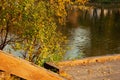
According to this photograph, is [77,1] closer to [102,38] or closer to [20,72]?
[20,72]

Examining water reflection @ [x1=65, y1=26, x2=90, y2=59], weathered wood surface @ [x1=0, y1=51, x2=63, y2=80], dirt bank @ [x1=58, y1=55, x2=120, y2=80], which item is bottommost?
water reflection @ [x1=65, y1=26, x2=90, y2=59]

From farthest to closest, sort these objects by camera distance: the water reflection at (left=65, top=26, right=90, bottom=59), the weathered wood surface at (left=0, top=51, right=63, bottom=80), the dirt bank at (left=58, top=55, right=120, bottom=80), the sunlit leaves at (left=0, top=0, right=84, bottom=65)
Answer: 1. the water reflection at (left=65, top=26, right=90, bottom=59)
2. the sunlit leaves at (left=0, top=0, right=84, bottom=65)
3. the dirt bank at (left=58, top=55, right=120, bottom=80)
4. the weathered wood surface at (left=0, top=51, right=63, bottom=80)

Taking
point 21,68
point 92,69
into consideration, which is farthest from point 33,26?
point 21,68

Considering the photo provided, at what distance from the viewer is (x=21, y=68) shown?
3113 mm

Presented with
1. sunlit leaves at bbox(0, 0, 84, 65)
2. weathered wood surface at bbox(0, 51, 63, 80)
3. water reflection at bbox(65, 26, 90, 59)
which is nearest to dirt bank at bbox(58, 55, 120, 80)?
sunlit leaves at bbox(0, 0, 84, 65)

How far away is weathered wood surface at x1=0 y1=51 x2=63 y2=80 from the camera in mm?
3010

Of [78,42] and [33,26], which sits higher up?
[33,26]

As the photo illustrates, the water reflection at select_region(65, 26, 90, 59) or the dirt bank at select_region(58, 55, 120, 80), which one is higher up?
the dirt bank at select_region(58, 55, 120, 80)

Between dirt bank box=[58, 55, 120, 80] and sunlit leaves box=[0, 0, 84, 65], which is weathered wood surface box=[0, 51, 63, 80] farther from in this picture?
sunlit leaves box=[0, 0, 84, 65]

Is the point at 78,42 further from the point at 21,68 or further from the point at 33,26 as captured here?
the point at 21,68

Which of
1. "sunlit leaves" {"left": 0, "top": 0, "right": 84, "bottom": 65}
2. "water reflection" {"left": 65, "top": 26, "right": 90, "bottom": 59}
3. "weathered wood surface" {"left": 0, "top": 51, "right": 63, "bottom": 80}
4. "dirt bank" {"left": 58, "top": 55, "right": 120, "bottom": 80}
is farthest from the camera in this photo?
"water reflection" {"left": 65, "top": 26, "right": 90, "bottom": 59}

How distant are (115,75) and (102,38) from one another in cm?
2886

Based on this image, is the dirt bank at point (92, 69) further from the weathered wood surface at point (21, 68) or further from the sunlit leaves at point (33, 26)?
the weathered wood surface at point (21, 68)

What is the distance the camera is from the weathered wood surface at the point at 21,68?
118 inches
